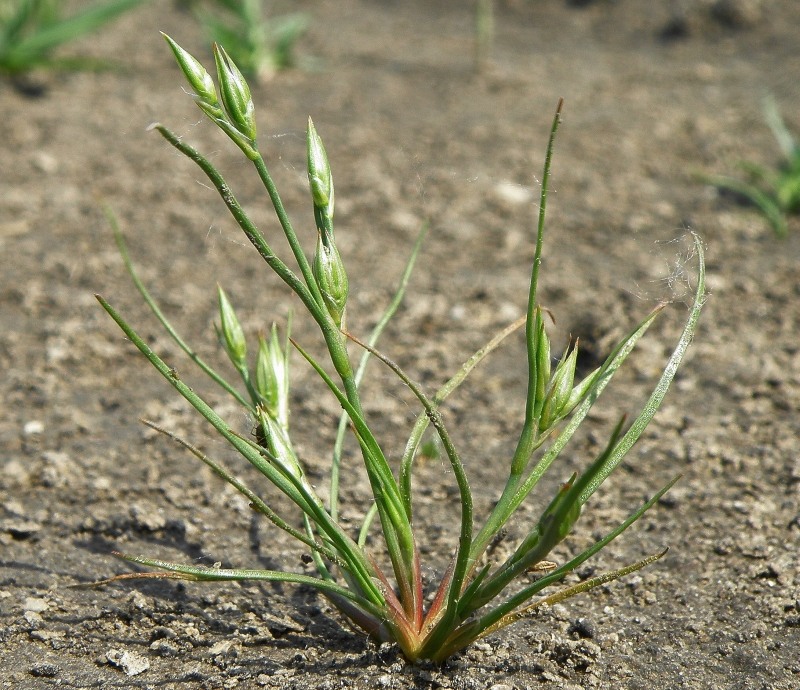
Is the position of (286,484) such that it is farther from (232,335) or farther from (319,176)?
(319,176)

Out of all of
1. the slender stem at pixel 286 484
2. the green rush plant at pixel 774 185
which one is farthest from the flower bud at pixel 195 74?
the green rush plant at pixel 774 185

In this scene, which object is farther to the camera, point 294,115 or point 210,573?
point 294,115

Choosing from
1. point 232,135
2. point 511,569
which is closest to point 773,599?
point 511,569

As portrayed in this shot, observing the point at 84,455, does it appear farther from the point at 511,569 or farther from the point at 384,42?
the point at 384,42

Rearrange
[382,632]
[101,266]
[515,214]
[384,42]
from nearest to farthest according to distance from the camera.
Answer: [382,632] < [101,266] < [515,214] < [384,42]

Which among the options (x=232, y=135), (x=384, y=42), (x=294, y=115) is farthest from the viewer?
(x=384, y=42)

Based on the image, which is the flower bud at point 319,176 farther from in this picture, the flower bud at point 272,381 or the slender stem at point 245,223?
the flower bud at point 272,381
